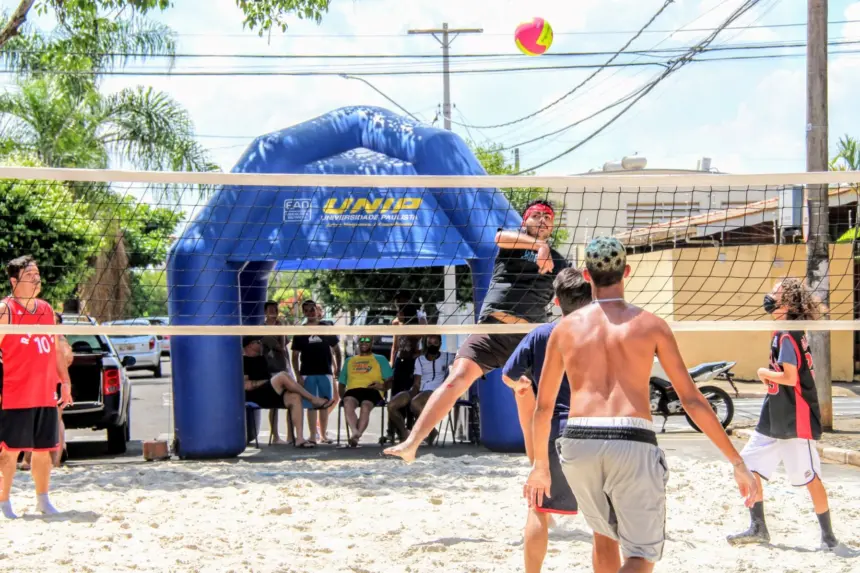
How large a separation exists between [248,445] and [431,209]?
3.51 meters

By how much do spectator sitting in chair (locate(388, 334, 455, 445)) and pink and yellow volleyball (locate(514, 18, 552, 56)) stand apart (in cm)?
369

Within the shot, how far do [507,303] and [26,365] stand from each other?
336 centimetres

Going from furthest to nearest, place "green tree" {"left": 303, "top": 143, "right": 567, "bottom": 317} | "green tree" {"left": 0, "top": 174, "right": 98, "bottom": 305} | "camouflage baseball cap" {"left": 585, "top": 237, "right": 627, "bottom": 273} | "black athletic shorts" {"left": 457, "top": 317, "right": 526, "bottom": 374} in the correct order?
"green tree" {"left": 303, "top": 143, "right": 567, "bottom": 317} < "green tree" {"left": 0, "top": 174, "right": 98, "bottom": 305} < "black athletic shorts" {"left": 457, "top": 317, "right": 526, "bottom": 374} < "camouflage baseball cap" {"left": 585, "top": 237, "right": 627, "bottom": 273}

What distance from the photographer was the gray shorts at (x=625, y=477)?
11.8ft

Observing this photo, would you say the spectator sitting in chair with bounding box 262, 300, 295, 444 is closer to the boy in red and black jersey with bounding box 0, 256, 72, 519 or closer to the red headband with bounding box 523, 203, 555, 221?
the boy in red and black jersey with bounding box 0, 256, 72, 519

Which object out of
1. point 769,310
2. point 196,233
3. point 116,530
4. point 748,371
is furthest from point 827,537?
point 748,371

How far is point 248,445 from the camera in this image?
11195 mm

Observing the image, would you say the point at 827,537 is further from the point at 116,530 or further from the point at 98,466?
the point at 98,466

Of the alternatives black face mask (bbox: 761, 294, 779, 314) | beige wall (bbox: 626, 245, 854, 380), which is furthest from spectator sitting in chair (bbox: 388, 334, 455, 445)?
beige wall (bbox: 626, 245, 854, 380)

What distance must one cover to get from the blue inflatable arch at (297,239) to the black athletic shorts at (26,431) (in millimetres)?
2770

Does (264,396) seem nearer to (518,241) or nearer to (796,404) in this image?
(518,241)

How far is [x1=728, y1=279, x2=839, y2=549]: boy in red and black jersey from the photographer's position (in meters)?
5.92

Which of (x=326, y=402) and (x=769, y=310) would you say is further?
(x=326, y=402)

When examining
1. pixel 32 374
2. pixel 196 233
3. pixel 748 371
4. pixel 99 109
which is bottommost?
pixel 748 371
